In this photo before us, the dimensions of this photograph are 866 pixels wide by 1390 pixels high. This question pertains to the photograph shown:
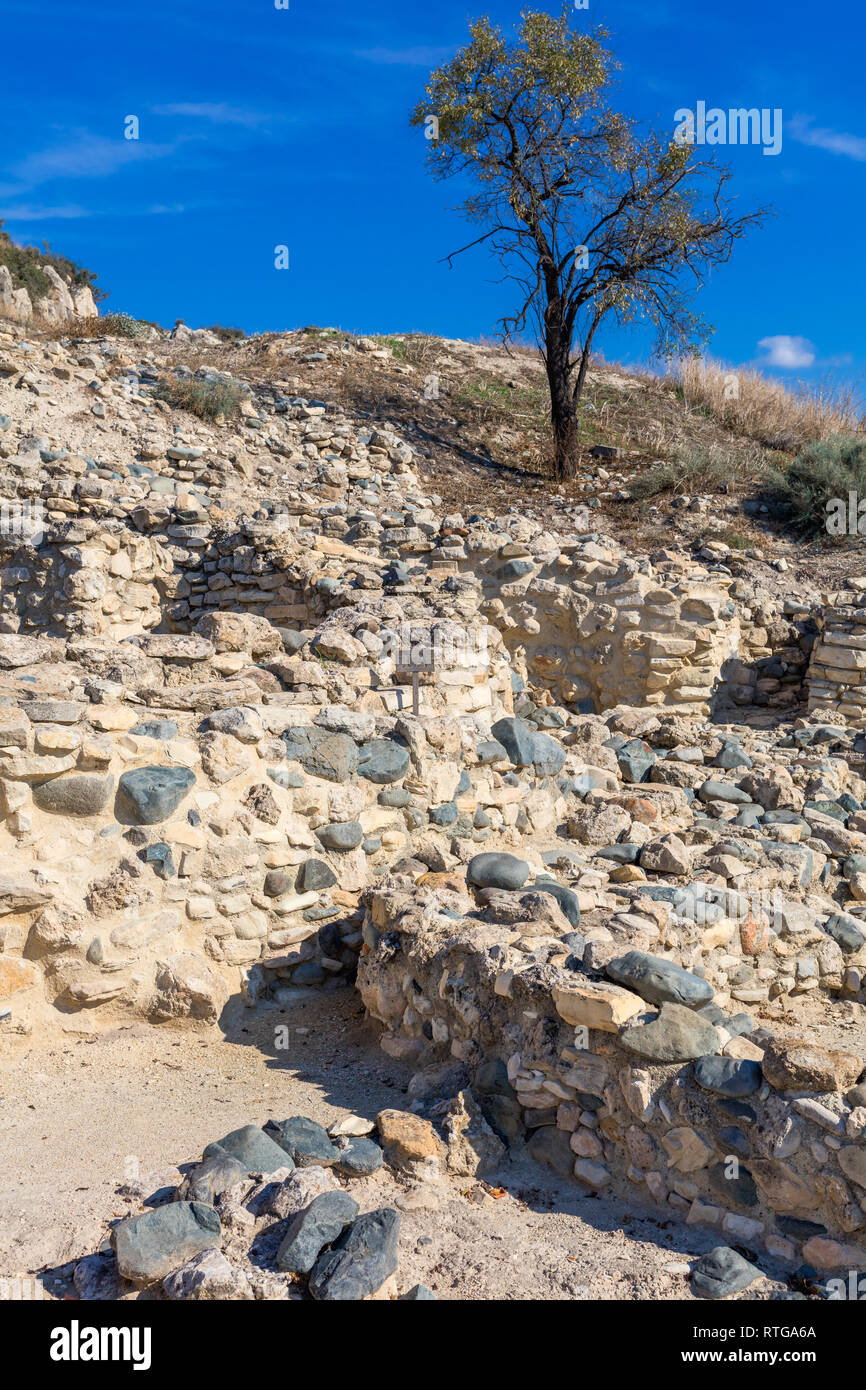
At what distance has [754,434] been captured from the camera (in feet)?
46.8

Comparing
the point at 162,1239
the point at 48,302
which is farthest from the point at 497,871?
the point at 48,302

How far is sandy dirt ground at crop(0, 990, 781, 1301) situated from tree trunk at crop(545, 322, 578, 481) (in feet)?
33.9

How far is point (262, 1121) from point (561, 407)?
1176cm

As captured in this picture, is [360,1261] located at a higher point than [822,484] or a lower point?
lower

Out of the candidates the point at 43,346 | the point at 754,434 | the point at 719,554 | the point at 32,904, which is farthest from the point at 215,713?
the point at 754,434

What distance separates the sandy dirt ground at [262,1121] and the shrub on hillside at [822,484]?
8.78 m

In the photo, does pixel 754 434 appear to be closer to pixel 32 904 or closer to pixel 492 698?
pixel 492 698

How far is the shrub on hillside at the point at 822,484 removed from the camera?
10664 millimetres

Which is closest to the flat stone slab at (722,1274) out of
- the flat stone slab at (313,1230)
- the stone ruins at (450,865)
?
the stone ruins at (450,865)

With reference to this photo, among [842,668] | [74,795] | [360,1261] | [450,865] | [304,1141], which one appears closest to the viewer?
[360,1261]

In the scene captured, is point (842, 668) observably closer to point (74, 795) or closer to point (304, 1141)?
point (74, 795)

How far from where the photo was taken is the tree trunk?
13.0m

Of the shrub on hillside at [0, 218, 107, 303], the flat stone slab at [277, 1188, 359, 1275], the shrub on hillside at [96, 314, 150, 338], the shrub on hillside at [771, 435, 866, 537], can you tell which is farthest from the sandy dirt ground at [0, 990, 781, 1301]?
the shrub on hillside at [0, 218, 107, 303]

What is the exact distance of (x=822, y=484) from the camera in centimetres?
1091
